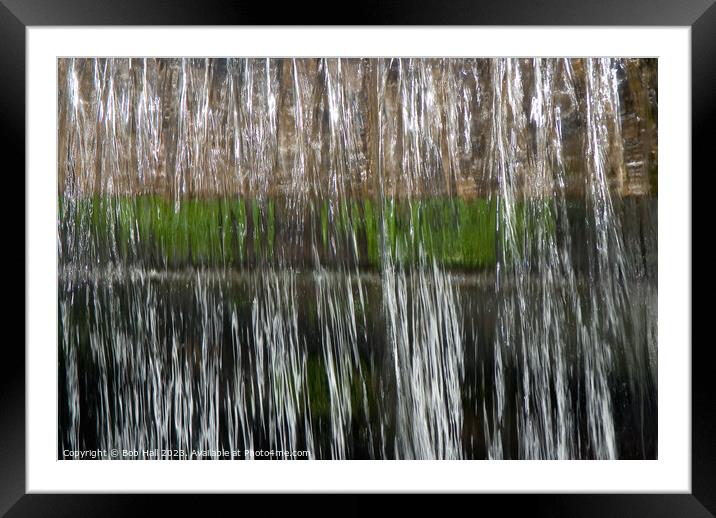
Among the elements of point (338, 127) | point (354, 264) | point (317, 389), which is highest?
point (338, 127)

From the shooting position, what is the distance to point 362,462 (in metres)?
1.89

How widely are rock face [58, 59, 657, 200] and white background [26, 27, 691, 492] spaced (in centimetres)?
29

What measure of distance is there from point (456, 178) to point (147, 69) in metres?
1.41

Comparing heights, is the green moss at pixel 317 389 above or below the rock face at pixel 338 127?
below

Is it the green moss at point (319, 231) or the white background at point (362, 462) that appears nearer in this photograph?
the white background at point (362, 462)

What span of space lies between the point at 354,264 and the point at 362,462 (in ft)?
2.72

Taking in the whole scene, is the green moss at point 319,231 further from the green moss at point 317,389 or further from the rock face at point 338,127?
the green moss at point 317,389

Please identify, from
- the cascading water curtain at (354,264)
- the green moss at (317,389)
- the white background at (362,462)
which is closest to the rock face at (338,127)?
the cascading water curtain at (354,264)

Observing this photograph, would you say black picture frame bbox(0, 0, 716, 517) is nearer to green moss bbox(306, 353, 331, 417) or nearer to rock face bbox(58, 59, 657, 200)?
rock face bbox(58, 59, 657, 200)

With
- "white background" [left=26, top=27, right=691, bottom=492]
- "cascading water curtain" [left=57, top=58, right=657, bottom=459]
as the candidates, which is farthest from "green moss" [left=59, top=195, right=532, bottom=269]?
"white background" [left=26, top=27, right=691, bottom=492]

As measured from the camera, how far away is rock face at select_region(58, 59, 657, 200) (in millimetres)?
2217
